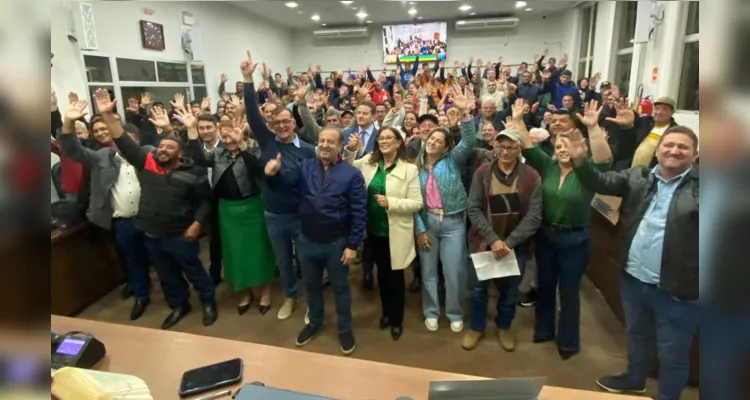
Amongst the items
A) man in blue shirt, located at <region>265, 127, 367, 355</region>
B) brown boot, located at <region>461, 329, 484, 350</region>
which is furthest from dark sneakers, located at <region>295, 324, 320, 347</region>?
brown boot, located at <region>461, 329, 484, 350</region>

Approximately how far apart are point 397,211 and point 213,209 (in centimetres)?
121

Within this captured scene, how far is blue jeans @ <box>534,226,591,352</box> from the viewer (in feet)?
6.57

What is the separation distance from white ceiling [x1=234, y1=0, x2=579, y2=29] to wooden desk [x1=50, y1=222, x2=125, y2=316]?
434 cm

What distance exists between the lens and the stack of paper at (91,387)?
2.52ft

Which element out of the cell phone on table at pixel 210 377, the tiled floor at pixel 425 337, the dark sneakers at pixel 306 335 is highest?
the cell phone on table at pixel 210 377

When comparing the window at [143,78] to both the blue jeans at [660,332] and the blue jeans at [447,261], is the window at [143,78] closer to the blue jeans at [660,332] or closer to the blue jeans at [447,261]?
the blue jeans at [447,261]

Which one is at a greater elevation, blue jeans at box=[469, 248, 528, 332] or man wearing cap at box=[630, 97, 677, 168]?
man wearing cap at box=[630, 97, 677, 168]

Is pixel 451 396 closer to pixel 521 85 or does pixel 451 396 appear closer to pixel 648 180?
pixel 648 180

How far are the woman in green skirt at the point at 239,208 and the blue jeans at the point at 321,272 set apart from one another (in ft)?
1.51

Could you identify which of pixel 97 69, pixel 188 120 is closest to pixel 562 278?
pixel 188 120

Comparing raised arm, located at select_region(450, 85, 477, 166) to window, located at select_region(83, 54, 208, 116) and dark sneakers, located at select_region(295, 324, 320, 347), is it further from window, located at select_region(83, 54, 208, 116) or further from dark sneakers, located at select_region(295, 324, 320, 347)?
window, located at select_region(83, 54, 208, 116)

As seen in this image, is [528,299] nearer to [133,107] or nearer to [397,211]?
[397,211]

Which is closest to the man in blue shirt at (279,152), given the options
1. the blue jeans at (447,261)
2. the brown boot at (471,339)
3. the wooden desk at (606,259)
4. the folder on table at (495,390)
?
the blue jeans at (447,261)

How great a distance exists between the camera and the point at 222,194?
8.21 feet
